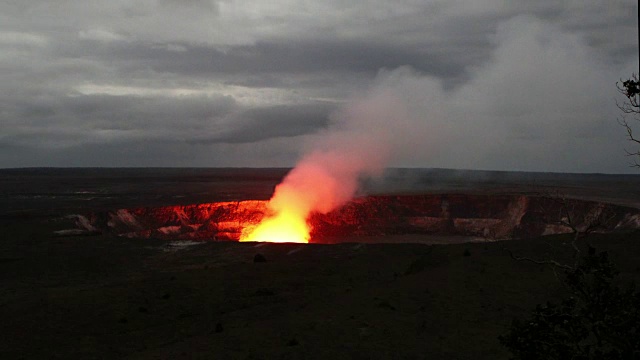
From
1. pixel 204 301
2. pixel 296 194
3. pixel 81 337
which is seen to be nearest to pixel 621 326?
pixel 81 337

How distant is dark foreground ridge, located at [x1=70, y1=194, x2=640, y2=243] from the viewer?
3019 inches

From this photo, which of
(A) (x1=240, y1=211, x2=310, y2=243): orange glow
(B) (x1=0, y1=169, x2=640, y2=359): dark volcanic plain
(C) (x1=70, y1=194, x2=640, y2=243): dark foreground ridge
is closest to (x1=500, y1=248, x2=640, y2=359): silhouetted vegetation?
(B) (x1=0, y1=169, x2=640, y2=359): dark volcanic plain

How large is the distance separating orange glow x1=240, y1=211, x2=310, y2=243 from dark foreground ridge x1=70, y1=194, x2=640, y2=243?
266 centimetres

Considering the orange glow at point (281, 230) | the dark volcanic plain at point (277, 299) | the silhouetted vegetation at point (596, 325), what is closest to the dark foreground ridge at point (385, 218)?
the orange glow at point (281, 230)

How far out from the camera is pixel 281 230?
76.2 metres

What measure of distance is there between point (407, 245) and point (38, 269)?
3201 cm

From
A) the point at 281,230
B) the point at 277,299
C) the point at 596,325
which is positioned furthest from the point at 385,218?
the point at 596,325

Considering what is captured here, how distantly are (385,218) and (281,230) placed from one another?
2672 centimetres

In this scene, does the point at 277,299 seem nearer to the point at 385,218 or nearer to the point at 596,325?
the point at 596,325

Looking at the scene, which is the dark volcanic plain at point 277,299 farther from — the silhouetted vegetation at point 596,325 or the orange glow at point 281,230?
the orange glow at point 281,230

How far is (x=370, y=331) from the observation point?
2267cm

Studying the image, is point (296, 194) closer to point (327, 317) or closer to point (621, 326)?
point (327, 317)

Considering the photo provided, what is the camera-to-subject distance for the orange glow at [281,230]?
241ft

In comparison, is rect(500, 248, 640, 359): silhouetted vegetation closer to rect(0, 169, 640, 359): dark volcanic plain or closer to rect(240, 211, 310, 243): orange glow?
rect(0, 169, 640, 359): dark volcanic plain
